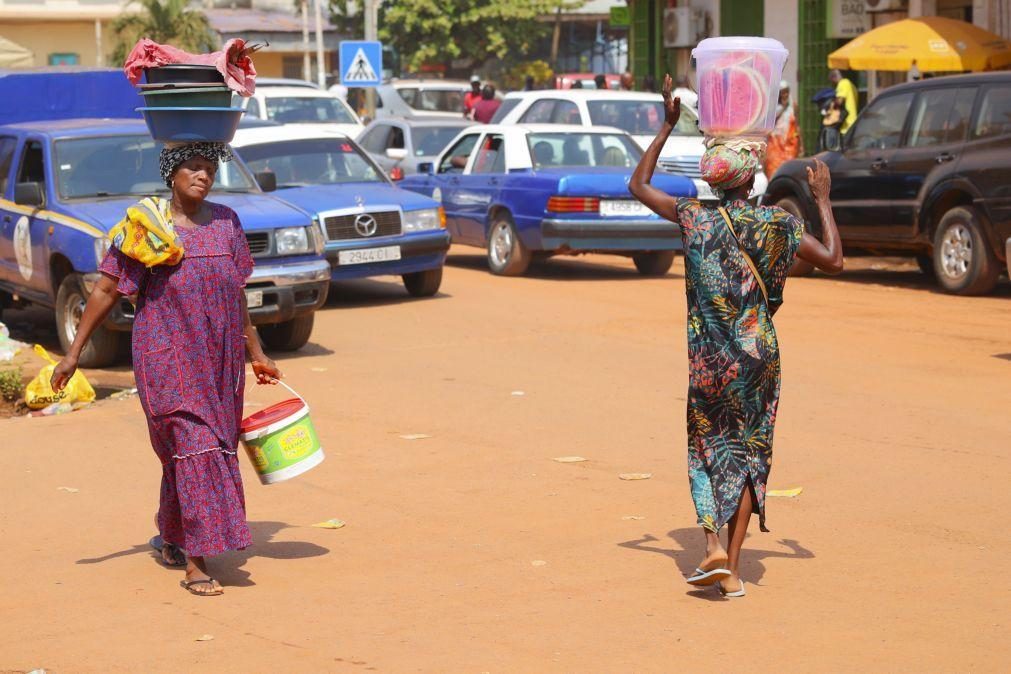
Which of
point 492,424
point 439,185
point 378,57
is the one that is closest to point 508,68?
point 378,57

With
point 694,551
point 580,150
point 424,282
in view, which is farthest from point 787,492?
point 580,150

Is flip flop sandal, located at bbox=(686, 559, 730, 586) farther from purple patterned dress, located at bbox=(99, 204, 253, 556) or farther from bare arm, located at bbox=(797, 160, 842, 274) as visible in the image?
purple patterned dress, located at bbox=(99, 204, 253, 556)

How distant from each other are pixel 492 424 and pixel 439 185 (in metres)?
9.34

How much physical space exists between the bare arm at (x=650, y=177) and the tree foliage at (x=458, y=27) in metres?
47.8

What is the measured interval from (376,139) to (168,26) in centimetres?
3296

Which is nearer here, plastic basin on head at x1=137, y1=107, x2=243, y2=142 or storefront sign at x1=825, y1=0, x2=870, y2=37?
plastic basin on head at x1=137, y1=107, x2=243, y2=142

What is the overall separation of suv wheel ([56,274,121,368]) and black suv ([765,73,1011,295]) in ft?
24.9

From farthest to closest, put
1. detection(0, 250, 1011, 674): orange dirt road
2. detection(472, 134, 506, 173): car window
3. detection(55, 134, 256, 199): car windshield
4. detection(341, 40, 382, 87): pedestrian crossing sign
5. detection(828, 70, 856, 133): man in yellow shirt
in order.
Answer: detection(341, 40, 382, 87): pedestrian crossing sign, detection(828, 70, 856, 133): man in yellow shirt, detection(472, 134, 506, 173): car window, detection(55, 134, 256, 199): car windshield, detection(0, 250, 1011, 674): orange dirt road

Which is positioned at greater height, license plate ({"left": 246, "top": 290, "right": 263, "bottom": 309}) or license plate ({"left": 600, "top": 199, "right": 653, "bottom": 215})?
license plate ({"left": 600, "top": 199, "right": 653, "bottom": 215})

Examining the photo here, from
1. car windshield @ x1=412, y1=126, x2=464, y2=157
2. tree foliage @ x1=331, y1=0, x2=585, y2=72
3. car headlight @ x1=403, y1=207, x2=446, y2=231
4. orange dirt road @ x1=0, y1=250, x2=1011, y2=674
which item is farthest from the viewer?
tree foliage @ x1=331, y1=0, x2=585, y2=72

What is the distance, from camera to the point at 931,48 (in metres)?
20.2

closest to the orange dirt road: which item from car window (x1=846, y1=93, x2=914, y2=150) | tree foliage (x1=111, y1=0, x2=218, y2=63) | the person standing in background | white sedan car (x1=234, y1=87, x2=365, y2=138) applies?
car window (x1=846, y1=93, x2=914, y2=150)

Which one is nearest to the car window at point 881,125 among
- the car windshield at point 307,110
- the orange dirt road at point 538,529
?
the orange dirt road at point 538,529

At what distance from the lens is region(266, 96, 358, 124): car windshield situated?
25266 millimetres
